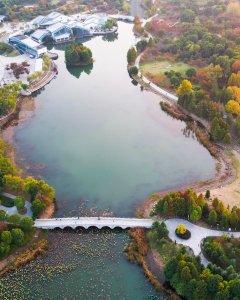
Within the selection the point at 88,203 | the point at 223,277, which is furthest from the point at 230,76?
the point at 223,277

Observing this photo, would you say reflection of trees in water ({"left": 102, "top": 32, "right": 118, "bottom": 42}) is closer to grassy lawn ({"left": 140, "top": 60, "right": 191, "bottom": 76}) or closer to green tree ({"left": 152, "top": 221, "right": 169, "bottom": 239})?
grassy lawn ({"left": 140, "top": 60, "right": 191, "bottom": 76})

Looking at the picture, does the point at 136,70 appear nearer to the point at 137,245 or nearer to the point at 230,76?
the point at 230,76

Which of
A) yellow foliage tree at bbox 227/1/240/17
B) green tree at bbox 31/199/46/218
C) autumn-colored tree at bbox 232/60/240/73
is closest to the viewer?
green tree at bbox 31/199/46/218

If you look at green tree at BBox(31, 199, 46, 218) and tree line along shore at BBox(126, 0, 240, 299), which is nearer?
tree line along shore at BBox(126, 0, 240, 299)

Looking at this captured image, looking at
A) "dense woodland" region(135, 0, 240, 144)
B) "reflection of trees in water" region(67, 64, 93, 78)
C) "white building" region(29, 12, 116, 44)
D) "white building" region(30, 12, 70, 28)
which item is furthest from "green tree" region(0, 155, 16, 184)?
"white building" region(30, 12, 70, 28)

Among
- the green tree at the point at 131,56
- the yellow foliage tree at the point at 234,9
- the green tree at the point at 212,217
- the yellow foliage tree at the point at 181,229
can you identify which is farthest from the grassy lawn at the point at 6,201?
the yellow foliage tree at the point at 234,9

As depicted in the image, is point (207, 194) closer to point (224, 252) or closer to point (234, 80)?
point (224, 252)
